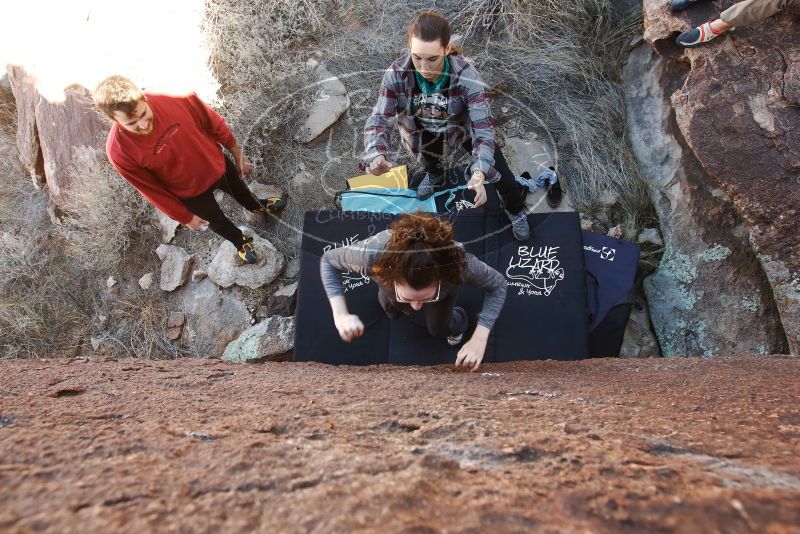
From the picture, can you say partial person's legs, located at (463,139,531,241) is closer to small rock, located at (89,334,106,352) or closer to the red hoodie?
the red hoodie

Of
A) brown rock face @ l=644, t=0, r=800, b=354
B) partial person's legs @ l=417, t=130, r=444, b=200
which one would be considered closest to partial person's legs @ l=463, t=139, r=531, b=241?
partial person's legs @ l=417, t=130, r=444, b=200

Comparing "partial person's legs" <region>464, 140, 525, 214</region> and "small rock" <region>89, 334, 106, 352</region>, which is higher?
"partial person's legs" <region>464, 140, 525, 214</region>

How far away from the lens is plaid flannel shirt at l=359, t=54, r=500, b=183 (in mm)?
2064

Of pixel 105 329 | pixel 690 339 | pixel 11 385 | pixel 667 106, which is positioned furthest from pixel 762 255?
pixel 105 329

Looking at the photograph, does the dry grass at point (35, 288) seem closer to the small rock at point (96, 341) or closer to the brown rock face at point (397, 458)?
the small rock at point (96, 341)

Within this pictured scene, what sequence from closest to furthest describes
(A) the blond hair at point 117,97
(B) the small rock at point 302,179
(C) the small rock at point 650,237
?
(A) the blond hair at point 117,97 < (C) the small rock at point 650,237 < (B) the small rock at point 302,179

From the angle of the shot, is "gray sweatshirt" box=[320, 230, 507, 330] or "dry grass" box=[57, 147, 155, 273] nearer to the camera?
"gray sweatshirt" box=[320, 230, 507, 330]

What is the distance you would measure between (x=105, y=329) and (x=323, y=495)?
3172 millimetres

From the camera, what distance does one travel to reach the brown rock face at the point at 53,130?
3.06 metres

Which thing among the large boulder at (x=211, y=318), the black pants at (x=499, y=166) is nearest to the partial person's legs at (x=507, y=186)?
the black pants at (x=499, y=166)

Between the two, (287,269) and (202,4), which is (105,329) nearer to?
(287,269)

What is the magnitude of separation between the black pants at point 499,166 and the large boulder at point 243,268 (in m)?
1.18

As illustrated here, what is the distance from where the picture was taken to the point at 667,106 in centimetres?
289

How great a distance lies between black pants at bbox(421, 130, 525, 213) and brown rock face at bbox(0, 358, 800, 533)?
4.73 feet
